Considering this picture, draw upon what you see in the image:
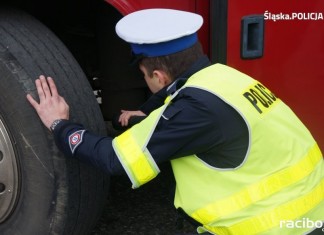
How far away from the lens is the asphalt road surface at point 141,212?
2.79 meters

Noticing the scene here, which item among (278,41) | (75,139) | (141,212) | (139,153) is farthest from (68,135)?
(141,212)

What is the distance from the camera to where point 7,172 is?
2199mm

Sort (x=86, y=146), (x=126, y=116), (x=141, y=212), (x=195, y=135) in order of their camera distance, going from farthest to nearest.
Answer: (x=141, y=212) < (x=126, y=116) < (x=86, y=146) < (x=195, y=135)

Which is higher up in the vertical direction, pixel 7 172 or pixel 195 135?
pixel 195 135

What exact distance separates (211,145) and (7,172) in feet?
2.56

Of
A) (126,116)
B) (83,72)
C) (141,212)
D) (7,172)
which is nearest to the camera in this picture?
(7,172)

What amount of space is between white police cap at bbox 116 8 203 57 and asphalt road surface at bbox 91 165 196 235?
2.66ft

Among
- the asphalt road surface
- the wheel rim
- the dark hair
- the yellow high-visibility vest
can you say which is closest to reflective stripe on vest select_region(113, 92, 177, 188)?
the yellow high-visibility vest

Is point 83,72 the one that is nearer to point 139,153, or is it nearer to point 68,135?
point 68,135

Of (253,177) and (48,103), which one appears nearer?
(253,177)

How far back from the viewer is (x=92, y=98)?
2.24m

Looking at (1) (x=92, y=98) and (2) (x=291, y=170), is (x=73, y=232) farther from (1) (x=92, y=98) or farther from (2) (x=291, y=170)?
(2) (x=291, y=170)

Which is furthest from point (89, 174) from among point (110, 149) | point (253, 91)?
point (253, 91)

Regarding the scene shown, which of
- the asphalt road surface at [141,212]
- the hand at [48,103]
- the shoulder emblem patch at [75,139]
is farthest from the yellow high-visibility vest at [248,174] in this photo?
the asphalt road surface at [141,212]
